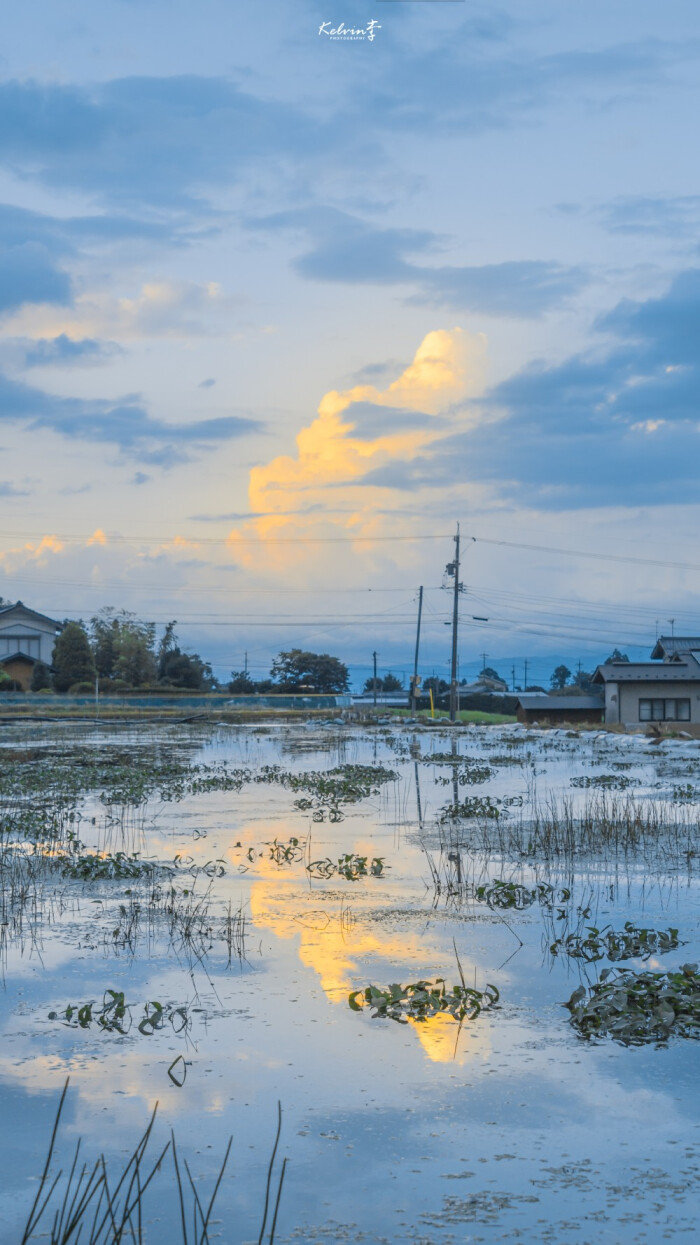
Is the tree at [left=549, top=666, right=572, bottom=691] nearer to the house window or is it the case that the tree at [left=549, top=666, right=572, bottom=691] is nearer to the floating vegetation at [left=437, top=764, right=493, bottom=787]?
the house window

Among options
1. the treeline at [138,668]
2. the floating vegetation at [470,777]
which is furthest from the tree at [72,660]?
the floating vegetation at [470,777]

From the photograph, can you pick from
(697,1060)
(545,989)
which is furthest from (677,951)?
(697,1060)

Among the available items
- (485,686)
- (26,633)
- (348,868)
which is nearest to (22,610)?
(26,633)

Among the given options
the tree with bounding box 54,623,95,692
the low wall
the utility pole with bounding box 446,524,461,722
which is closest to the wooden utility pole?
the utility pole with bounding box 446,524,461,722

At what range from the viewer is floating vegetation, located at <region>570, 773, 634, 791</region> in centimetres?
2398

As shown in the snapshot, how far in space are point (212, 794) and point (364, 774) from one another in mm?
4894

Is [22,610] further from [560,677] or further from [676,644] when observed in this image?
[560,677]

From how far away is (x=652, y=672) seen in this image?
57.8 m

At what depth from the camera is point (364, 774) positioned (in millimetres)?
26172

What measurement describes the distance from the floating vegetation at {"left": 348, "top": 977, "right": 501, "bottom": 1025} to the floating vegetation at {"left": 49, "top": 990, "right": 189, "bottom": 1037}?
Result: 3.91 feet

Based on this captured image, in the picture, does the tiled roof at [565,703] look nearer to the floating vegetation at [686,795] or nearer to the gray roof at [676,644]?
the gray roof at [676,644]

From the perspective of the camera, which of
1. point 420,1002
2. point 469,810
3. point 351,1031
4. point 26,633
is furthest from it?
point 26,633

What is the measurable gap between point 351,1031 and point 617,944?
9.10 ft

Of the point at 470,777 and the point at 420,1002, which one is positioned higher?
the point at 420,1002
